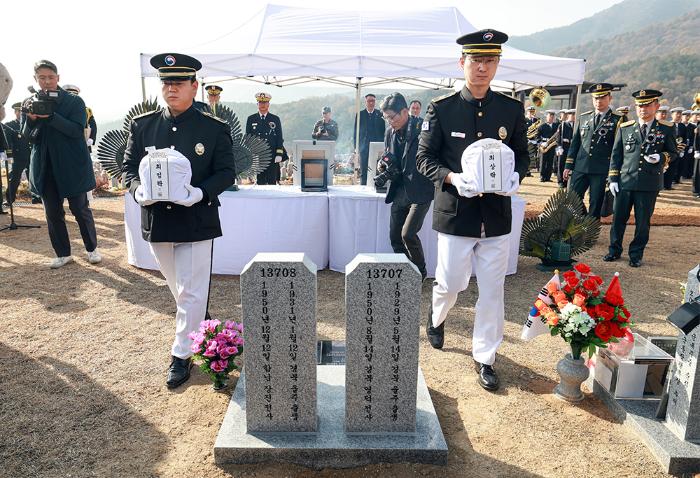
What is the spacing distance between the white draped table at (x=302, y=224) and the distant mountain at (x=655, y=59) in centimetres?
5855

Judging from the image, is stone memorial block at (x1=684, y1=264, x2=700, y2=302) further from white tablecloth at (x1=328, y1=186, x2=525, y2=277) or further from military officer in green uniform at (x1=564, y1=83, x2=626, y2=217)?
military officer in green uniform at (x1=564, y1=83, x2=626, y2=217)

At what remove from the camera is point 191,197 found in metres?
3.07

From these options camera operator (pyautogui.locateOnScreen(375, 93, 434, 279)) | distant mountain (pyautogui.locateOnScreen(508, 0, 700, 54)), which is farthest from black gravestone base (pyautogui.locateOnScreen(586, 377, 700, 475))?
distant mountain (pyautogui.locateOnScreen(508, 0, 700, 54))

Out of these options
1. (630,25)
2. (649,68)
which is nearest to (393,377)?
(649,68)

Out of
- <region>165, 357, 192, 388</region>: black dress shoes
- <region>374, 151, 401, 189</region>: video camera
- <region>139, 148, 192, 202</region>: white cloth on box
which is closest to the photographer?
<region>139, 148, 192, 202</region>: white cloth on box

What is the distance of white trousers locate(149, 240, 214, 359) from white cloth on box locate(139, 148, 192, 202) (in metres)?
0.39

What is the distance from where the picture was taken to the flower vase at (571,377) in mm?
3236

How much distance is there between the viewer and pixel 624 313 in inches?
122

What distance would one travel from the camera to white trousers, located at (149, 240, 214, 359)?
10.8 feet

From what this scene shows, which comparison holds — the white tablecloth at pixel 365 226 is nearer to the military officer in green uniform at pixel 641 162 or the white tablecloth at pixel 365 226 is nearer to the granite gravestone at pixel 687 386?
the military officer in green uniform at pixel 641 162

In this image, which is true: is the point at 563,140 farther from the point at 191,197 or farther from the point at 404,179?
the point at 191,197

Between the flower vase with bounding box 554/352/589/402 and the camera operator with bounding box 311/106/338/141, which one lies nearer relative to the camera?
the flower vase with bounding box 554/352/589/402

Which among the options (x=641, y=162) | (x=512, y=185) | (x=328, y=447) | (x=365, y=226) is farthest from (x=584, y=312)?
(x=641, y=162)

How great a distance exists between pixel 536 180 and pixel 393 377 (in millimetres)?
15383
